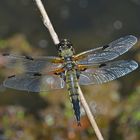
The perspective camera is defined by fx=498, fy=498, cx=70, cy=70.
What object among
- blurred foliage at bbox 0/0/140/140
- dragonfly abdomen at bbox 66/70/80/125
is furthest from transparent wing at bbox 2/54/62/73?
blurred foliage at bbox 0/0/140/140

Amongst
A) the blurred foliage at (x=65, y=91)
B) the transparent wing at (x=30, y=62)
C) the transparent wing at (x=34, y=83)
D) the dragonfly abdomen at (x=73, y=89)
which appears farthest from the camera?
the blurred foliage at (x=65, y=91)

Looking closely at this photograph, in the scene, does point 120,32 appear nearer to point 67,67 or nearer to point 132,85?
point 132,85

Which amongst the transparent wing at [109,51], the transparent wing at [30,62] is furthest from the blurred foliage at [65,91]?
the transparent wing at [30,62]

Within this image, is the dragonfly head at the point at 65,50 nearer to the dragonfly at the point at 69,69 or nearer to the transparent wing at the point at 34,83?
the dragonfly at the point at 69,69

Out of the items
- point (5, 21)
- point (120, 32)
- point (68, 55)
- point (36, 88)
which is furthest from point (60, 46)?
point (5, 21)

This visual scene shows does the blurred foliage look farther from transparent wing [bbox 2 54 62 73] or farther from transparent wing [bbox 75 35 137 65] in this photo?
transparent wing [bbox 2 54 62 73]

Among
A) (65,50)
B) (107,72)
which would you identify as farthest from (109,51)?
(65,50)
